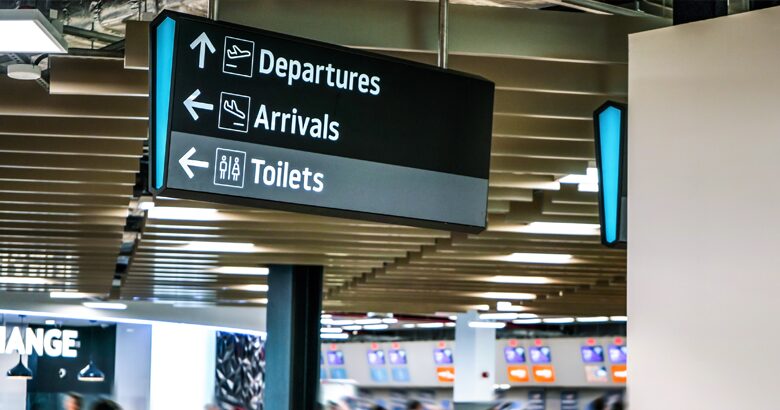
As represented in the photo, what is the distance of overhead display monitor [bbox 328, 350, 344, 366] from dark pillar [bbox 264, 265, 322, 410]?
2346 centimetres

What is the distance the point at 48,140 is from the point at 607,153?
380 centimetres

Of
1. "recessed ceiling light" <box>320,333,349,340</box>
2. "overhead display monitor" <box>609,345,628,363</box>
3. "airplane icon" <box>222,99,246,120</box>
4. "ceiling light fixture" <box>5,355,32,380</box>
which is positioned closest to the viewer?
"airplane icon" <box>222,99,246,120</box>

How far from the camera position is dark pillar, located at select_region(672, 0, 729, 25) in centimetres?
441

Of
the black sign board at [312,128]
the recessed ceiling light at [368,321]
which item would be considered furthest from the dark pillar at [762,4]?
the recessed ceiling light at [368,321]

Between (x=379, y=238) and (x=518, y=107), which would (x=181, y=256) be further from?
(x=518, y=107)

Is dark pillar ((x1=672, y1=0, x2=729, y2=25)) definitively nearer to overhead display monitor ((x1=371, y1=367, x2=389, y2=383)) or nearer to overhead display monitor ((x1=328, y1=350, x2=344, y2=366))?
overhead display monitor ((x1=371, y1=367, x2=389, y2=383))

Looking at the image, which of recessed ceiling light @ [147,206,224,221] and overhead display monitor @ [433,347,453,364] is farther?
overhead display monitor @ [433,347,453,364]

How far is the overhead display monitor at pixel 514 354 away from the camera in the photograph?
30.8 m

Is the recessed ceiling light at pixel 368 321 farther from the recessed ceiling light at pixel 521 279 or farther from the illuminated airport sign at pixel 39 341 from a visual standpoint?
the recessed ceiling light at pixel 521 279

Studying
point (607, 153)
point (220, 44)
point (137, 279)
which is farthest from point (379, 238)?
point (220, 44)

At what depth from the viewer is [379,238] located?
33.9 ft

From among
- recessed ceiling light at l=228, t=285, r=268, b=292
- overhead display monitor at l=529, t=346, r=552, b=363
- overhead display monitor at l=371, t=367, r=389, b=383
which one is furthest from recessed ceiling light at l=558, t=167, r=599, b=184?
overhead display monitor at l=371, t=367, r=389, b=383

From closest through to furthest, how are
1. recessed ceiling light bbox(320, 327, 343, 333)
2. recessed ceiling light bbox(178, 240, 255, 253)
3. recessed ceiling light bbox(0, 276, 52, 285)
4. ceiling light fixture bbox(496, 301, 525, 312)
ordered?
1. recessed ceiling light bbox(178, 240, 255, 253)
2. recessed ceiling light bbox(0, 276, 52, 285)
3. ceiling light fixture bbox(496, 301, 525, 312)
4. recessed ceiling light bbox(320, 327, 343, 333)

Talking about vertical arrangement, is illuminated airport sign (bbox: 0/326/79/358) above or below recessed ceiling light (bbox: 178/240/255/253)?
below
